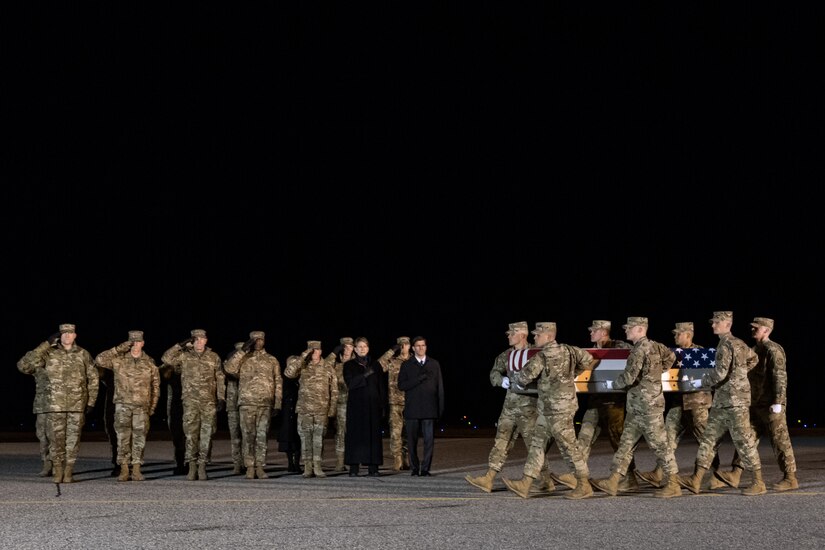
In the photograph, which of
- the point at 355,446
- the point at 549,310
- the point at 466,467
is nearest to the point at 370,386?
the point at 355,446

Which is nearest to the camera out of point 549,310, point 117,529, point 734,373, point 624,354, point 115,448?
point 117,529

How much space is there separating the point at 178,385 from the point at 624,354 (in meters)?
6.19

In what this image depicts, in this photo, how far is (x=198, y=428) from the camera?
15070 mm

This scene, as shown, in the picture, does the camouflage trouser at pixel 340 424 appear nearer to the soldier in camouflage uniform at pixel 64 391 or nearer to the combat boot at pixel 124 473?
the combat boot at pixel 124 473

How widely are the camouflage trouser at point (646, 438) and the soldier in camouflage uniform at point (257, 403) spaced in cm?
464

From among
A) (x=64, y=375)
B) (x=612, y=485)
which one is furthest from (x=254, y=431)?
(x=612, y=485)

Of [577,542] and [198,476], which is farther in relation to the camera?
[198,476]

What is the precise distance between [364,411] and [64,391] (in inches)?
145

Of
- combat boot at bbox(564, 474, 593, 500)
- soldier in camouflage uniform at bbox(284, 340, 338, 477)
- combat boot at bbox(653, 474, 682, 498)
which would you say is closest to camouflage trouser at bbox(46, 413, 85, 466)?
soldier in camouflage uniform at bbox(284, 340, 338, 477)

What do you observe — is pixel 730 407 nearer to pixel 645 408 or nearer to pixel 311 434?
pixel 645 408

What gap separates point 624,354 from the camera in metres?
13.3

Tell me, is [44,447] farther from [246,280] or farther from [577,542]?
[246,280]

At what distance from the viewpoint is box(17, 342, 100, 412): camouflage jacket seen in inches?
574

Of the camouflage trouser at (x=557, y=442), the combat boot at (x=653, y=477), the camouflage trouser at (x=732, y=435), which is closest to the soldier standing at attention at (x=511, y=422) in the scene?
the camouflage trouser at (x=557, y=442)
